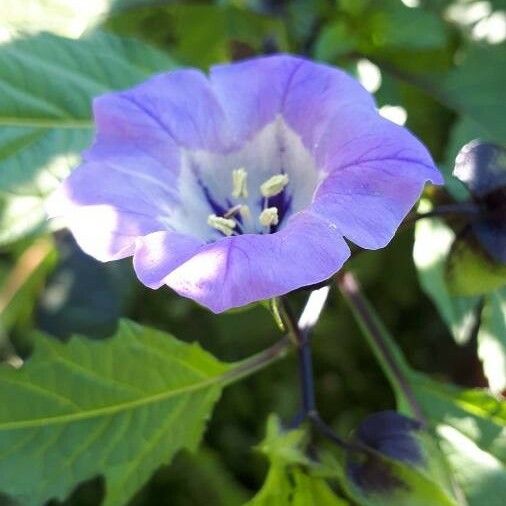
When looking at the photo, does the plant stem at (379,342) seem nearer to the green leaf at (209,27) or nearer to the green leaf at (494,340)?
the green leaf at (494,340)

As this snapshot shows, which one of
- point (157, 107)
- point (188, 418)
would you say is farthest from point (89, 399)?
point (157, 107)

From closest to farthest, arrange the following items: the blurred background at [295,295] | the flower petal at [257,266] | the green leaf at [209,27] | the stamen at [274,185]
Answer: the flower petal at [257,266] < the stamen at [274,185] < the blurred background at [295,295] < the green leaf at [209,27]

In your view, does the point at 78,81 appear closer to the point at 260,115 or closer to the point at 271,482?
the point at 260,115

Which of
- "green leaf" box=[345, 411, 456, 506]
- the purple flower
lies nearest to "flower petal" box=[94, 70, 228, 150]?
the purple flower

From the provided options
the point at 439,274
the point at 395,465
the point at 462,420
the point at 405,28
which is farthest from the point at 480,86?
the point at 395,465

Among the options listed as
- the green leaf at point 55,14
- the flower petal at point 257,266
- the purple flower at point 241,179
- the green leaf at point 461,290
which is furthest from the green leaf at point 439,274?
the green leaf at point 55,14
